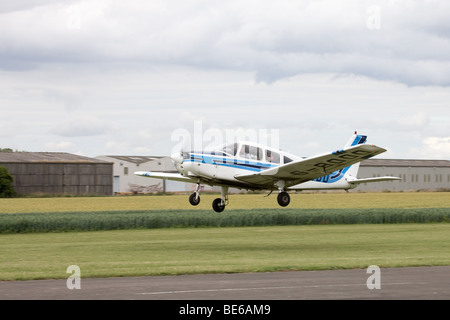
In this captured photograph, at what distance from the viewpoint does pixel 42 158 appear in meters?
107

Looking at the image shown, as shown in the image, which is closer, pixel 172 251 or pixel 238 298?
pixel 238 298

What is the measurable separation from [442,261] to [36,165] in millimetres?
82413

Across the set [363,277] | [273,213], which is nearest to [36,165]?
[273,213]

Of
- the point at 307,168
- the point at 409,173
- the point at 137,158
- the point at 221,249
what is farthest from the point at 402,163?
the point at 221,249

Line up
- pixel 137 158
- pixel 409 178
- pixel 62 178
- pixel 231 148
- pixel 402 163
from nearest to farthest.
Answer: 1. pixel 231 148
2. pixel 62 178
3. pixel 137 158
4. pixel 409 178
5. pixel 402 163

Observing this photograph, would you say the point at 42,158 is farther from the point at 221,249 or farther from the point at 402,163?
the point at 221,249

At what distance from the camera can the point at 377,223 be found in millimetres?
55812

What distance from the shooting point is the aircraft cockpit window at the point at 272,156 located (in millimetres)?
36781

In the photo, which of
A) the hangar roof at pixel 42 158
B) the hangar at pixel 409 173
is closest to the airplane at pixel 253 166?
the hangar roof at pixel 42 158

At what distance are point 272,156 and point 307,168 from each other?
186cm

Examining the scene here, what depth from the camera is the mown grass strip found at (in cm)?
4878

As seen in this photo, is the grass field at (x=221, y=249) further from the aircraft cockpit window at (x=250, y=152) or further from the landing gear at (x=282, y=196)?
the aircraft cockpit window at (x=250, y=152)

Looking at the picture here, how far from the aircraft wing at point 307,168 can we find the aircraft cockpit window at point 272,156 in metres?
0.86
